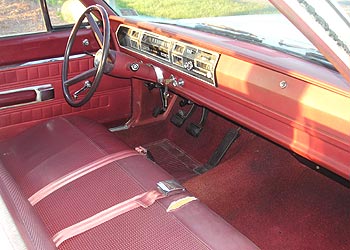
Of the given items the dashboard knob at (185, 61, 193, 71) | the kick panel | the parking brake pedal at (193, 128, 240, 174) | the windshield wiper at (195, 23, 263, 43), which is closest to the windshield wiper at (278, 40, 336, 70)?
the windshield wiper at (195, 23, 263, 43)

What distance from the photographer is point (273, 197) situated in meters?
2.49

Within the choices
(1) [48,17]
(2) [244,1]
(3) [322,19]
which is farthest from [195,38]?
(3) [322,19]

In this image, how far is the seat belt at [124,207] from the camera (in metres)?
1.57

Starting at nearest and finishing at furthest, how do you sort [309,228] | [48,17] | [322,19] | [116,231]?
[322,19]
[116,231]
[309,228]
[48,17]

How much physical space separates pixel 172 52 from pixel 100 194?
1.06 meters

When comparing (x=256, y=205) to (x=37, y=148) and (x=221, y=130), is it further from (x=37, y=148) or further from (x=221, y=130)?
(x=37, y=148)

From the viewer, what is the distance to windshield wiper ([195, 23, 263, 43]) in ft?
7.73

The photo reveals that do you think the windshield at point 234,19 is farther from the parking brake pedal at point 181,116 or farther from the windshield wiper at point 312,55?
the parking brake pedal at point 181,116

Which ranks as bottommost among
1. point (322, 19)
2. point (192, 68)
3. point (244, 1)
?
point (192, 68)

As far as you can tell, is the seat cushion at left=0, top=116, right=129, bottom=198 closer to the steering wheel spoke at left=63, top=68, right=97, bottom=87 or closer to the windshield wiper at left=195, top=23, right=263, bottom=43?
the steering wheel spoke at left=63, top=68, right=97, bottom=87

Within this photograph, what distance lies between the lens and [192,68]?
2426mm

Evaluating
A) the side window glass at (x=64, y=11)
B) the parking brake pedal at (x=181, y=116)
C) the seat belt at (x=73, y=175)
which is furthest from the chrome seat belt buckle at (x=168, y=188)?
the side window glass at (x=64, y=11)

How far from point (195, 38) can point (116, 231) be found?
1225mm

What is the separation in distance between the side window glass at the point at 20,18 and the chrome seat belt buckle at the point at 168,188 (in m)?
1.55
